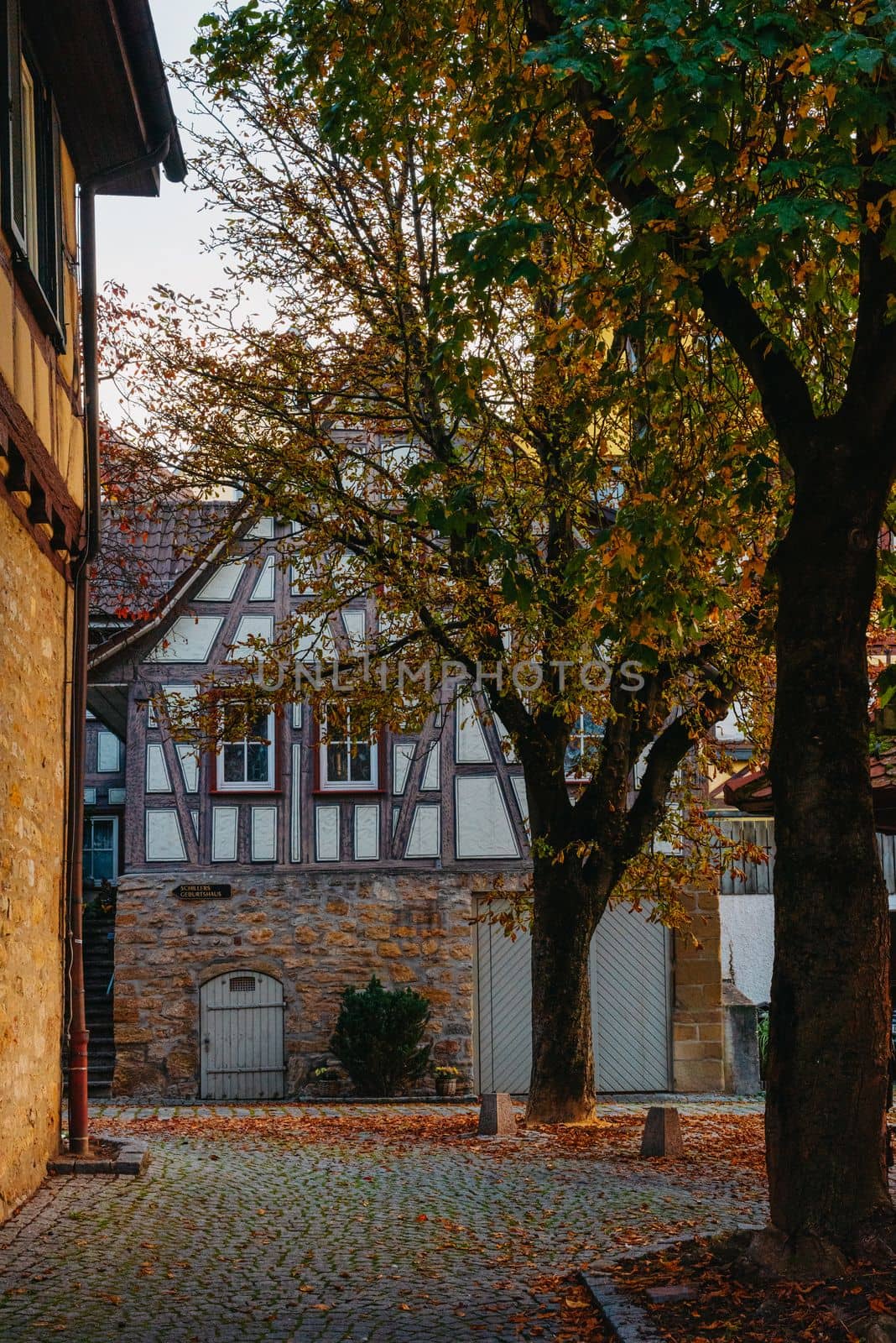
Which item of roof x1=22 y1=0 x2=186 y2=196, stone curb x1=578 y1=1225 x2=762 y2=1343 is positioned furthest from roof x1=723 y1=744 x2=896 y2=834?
roof x1=22 y1=0 x2=186 y2=196

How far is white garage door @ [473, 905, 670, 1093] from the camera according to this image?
19.8m

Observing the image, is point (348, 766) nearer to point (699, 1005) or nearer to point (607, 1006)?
point (607, 1006)

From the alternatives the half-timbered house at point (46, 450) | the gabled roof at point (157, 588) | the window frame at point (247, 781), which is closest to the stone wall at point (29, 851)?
the half-timbered house at point (46, 450)

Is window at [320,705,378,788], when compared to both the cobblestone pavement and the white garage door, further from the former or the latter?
the cobblestone pavement

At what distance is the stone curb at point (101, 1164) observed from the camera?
959 centimetres

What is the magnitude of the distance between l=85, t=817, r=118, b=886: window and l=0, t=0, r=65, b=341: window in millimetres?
17224

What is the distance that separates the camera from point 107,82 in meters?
9.80

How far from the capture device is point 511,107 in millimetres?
6930

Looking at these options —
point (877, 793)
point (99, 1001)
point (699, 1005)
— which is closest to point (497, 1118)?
point (877, 793)

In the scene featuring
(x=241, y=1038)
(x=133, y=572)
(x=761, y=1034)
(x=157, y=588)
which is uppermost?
(x=133, y=572)

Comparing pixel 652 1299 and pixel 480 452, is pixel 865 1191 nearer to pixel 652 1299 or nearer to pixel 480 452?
pixel 652 1299

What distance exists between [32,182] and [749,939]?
63.2 ft

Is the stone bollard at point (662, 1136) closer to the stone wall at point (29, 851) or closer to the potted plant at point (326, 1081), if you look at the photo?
the stone wall at point (29, 851)

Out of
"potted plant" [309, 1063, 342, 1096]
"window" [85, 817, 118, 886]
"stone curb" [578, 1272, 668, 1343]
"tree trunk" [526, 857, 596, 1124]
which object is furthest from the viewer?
"window" [85, 817, 118, 886]
